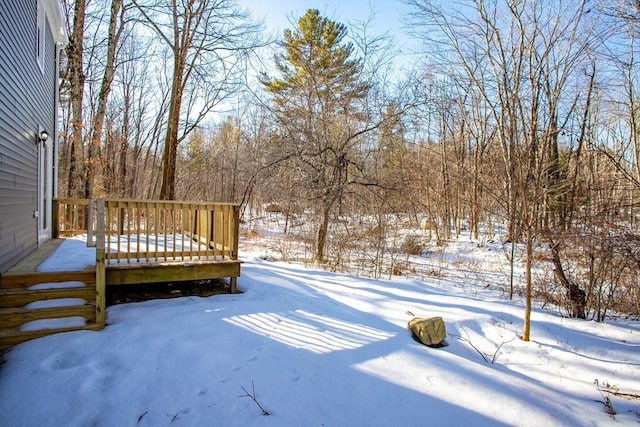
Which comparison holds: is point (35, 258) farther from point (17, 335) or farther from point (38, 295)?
point (17, 335)

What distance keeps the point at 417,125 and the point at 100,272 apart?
7.94 meters

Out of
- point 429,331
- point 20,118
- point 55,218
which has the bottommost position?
point 429,331

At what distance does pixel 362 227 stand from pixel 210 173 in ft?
53.0

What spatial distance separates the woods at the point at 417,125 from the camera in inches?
173

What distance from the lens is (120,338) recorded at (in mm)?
3645

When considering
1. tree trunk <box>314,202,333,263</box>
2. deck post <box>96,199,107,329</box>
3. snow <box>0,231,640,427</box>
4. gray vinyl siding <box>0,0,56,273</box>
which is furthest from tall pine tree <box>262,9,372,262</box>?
deck post <box>96,199,107,329</box>

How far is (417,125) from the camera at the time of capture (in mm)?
9312

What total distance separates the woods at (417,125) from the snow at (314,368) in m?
0.98

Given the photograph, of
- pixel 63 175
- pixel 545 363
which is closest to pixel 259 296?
pixel 545 363

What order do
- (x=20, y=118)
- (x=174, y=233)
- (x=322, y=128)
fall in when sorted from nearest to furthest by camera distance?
(x=174, y=233), (x=20, y=118), (x=322, y=128)

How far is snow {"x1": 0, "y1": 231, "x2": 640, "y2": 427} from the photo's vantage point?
2.71 meters

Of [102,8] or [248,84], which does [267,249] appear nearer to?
[248,84]

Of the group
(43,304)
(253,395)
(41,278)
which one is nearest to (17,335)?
(43,304)

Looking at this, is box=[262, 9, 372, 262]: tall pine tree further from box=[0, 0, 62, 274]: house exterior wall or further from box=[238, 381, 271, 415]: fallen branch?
box=[238, 381, 271, 415]: fallen branch
